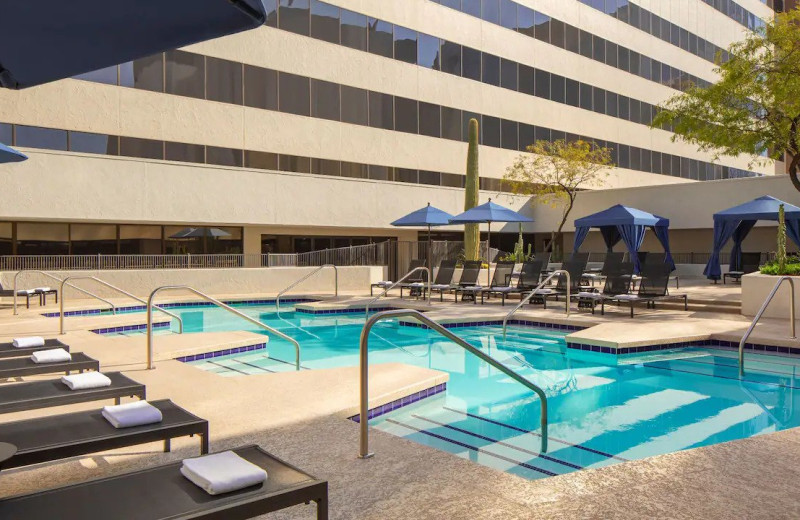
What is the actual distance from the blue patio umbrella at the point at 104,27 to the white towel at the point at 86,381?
2.59 metres

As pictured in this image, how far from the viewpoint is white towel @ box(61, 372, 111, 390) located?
17.8 ft

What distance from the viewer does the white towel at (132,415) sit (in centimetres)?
418

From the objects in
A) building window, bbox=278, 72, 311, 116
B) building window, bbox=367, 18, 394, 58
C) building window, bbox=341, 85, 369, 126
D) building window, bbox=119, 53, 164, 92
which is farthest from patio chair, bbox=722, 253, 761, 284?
building window, bbox=119, 53, 164, 92

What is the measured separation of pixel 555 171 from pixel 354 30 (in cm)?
1206

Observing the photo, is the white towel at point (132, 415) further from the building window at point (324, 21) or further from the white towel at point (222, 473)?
the building window at point (324, 21)

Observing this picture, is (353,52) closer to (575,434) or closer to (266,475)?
(575,434)

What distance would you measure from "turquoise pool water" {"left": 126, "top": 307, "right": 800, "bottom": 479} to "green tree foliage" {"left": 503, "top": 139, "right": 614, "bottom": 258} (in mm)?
19021

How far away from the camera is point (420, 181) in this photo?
29328 millimetres

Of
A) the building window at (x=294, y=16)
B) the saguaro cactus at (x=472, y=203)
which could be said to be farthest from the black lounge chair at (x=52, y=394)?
the building window at (x=294, y=16)

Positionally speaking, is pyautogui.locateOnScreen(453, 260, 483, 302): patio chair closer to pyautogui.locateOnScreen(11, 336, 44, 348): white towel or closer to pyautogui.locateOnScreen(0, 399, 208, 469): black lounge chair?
pyautogui.locateOnScreen(11, 336, 44, 348): white towel

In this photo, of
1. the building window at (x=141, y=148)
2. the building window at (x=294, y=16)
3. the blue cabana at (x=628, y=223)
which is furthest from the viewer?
the building window at (x=294, y=16)

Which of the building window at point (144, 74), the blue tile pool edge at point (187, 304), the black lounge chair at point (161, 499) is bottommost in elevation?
the blue tile pool edge at point (187, 304)

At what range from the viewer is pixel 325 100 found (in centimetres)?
2591

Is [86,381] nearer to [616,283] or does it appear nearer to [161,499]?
[161,499]
